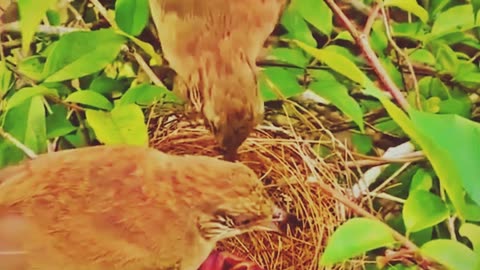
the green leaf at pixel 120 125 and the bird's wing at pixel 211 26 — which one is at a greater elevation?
the bird's wing at pixel 211 26

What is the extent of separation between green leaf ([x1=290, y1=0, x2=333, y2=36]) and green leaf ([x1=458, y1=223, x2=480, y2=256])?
25cm

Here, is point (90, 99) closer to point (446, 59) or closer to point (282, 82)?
point (282, 82)

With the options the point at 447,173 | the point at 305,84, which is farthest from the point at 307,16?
the point at 447,173

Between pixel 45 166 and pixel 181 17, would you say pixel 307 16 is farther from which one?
pixel 45 166

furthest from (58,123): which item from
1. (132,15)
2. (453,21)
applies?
(453,21)

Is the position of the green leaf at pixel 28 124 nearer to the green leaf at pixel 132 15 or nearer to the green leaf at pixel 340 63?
the green leaf at pixel 132 15

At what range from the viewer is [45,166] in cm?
97

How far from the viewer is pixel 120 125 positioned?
1018 millimetres

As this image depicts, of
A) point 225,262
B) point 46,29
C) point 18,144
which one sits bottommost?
point 225,262

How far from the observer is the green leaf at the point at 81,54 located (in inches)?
40.6

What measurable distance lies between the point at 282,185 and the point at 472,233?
0.20 meters

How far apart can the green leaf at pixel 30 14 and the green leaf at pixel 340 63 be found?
0.28 m

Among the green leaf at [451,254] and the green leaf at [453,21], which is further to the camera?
the green leaf at [453,21]

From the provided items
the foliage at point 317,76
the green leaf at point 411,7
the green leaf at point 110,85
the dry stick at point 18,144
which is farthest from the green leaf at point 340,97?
the dry stick at point 18,144
